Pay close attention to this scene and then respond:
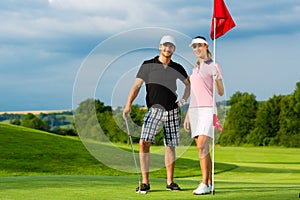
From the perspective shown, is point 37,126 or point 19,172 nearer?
point 19,172

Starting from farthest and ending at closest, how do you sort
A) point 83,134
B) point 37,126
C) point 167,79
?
point 37,126, point 83,134, point 167,79

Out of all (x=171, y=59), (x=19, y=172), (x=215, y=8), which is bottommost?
(x=19, y=172)

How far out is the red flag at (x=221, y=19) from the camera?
7961mm

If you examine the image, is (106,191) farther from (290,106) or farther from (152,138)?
(290,106)

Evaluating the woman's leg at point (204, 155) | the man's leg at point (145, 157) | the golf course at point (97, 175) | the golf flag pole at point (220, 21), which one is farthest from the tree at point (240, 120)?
the woman's leg at point (204, 155)

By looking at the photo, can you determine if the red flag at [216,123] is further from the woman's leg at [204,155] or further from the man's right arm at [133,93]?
the man's right arm at [133,93]

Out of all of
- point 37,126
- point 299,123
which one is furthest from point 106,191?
point 37,126

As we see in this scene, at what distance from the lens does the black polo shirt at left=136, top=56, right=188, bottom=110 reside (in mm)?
7707

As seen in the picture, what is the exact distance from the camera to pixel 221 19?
8125 mm

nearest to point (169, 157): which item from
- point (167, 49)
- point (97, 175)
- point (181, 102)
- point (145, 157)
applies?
point (145, 157)

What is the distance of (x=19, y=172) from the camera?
18.1 metres

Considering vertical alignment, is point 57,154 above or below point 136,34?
below

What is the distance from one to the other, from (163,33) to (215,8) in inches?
31.5

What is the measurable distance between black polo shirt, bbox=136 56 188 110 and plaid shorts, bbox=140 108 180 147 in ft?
0.28
